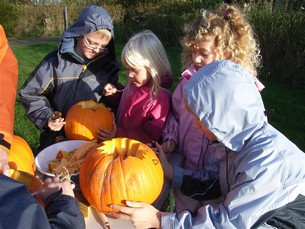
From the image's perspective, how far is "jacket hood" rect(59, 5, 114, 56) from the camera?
3.00 metres

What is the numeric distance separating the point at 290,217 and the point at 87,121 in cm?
147

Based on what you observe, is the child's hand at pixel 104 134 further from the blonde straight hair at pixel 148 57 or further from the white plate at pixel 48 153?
the blonde straight hair at pixel 148 57

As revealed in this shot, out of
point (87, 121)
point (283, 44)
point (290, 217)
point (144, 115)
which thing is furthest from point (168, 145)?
point (283, 44)

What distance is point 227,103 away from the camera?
175 centimetres

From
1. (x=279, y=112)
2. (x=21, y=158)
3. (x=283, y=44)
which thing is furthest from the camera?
(x=283, y=44)

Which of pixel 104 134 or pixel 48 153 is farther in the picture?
pixel 104 134

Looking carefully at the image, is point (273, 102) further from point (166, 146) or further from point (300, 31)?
point (166, 146)

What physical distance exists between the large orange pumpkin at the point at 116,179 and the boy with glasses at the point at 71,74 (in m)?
1.11

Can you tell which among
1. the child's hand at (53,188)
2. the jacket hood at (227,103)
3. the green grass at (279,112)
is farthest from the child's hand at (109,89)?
the green grass at (279,112)

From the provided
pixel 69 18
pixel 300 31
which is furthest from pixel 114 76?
pixel 69 18

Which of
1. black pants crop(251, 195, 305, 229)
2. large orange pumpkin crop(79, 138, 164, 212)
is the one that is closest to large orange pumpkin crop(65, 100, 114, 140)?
large orange pumpkin crop(79, 138, 164, 212)

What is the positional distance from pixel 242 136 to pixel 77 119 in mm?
1284

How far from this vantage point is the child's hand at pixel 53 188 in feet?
5.40

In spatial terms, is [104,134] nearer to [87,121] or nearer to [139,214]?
[87,121]
